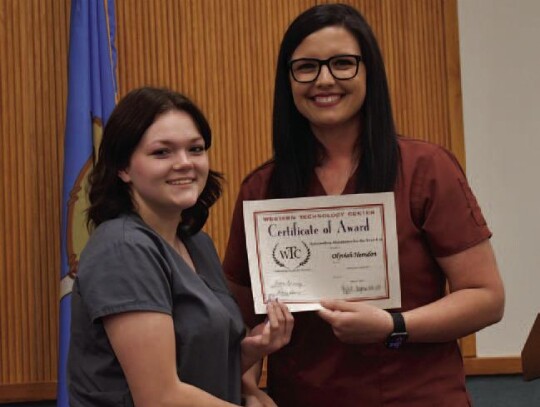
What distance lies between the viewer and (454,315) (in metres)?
1.73

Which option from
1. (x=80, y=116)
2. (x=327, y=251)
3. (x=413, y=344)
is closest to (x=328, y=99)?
(x=327, y=251)

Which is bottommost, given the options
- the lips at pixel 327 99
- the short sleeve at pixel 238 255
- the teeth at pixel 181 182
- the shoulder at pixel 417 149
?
the short sleeve at pixel 238 255

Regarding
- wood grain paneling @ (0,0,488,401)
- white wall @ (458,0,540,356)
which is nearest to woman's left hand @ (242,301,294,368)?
wood grain paneling @ (0,0,488,401)

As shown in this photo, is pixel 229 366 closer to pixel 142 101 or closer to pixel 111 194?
pixel 111 194

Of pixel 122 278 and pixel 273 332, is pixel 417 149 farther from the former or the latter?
pixel 122 278

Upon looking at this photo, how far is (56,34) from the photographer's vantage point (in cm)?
376

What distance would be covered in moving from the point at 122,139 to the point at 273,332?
0.52 meters

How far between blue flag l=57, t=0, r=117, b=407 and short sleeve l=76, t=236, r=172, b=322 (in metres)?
1.97

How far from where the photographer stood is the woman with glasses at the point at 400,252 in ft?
5.76

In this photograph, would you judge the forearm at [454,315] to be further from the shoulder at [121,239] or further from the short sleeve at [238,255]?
the shoulder at [121,239]

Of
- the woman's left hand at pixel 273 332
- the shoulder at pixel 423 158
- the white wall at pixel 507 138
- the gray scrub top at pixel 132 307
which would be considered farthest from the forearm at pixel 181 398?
the white wall at pixel 507 138

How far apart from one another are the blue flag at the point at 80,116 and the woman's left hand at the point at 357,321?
197 centimetres

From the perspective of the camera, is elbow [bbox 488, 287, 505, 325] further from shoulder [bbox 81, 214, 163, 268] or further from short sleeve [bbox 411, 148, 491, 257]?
shoulder [bbox 81, 214, 163, 268]

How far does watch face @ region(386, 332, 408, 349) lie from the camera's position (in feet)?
5.58
